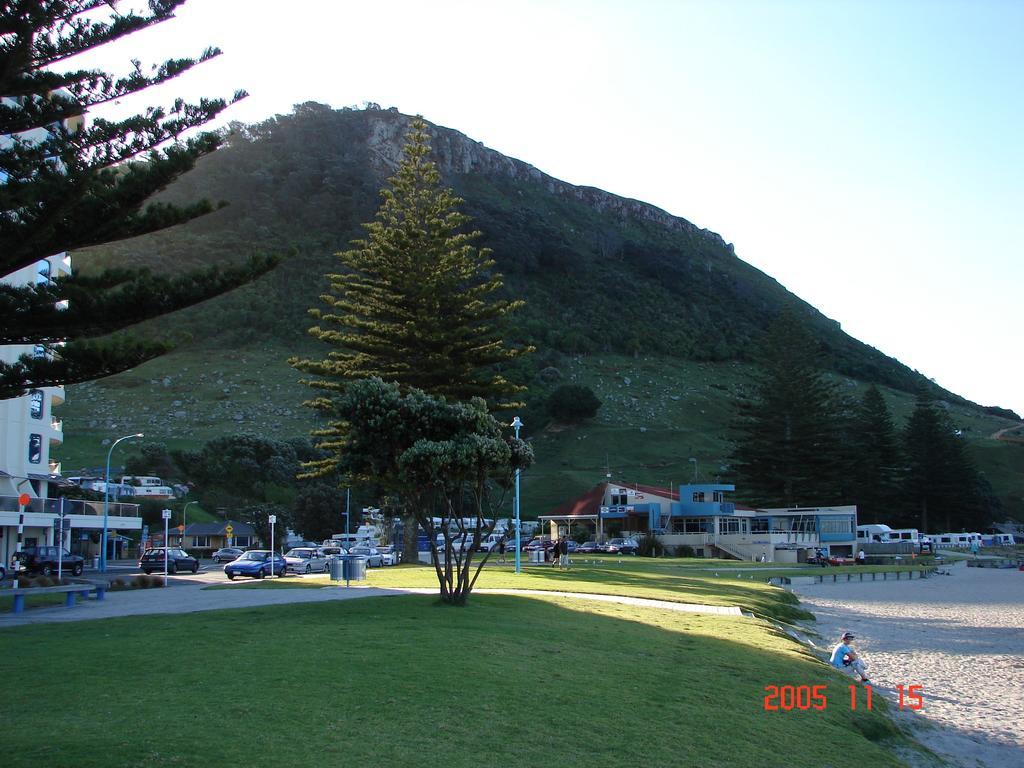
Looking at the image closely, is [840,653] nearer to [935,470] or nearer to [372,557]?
[372,557]

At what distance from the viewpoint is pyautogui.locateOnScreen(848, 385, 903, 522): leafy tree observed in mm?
79312

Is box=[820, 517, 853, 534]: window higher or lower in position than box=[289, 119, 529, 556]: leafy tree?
lower

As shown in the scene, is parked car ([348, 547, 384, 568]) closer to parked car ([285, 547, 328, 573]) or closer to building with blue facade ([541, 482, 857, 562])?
parked car ([285, 547, 328, 573])

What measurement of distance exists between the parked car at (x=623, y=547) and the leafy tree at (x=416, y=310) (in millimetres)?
21633

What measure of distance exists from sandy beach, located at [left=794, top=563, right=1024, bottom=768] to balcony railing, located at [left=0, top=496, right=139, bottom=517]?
28.7 m

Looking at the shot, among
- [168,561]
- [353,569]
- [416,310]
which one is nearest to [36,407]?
[168,561]

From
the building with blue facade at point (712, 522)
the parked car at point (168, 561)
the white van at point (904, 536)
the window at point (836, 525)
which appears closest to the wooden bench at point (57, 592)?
the parked car at point (168, 561)

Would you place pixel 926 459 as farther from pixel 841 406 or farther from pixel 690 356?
pixel 690 356

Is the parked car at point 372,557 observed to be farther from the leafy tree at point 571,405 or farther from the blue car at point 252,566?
the leafy tree at point 571,405

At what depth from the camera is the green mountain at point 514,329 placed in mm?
95438

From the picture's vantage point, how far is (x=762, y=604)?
23.1 metres

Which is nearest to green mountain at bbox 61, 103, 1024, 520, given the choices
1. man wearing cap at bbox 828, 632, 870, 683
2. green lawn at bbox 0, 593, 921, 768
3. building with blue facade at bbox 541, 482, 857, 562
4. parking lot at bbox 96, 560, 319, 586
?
building with blue facade at bbox 541, 482, 857, 562

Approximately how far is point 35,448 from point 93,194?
39.0 m

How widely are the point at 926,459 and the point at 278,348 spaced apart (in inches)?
3056
